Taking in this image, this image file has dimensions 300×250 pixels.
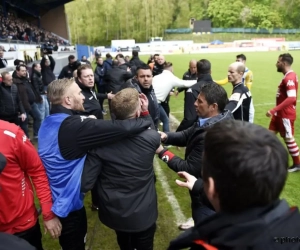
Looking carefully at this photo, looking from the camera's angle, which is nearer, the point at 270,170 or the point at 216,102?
the point at 270,170

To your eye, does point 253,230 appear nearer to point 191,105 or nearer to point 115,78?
point 191,105

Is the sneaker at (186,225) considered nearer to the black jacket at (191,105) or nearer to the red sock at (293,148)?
the black jacket at (191,105)

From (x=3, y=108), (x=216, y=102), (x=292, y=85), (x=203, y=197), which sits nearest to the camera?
(x=203, y=197)

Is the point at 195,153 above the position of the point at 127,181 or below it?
above

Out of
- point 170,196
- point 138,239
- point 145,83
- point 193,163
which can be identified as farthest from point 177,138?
point 170,196

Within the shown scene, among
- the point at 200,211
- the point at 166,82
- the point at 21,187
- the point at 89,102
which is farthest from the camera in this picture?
the point at 166,82

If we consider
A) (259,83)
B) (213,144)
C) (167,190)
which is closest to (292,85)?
(167,190)

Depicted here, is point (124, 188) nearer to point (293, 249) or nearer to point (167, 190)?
point (293, 249)

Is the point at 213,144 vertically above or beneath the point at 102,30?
beneath

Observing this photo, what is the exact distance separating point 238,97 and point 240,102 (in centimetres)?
8

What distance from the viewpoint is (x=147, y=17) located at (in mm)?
70938

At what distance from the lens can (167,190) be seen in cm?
483

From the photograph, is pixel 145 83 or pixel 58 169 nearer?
pixel 58 169

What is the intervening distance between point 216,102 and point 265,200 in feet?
5.47
